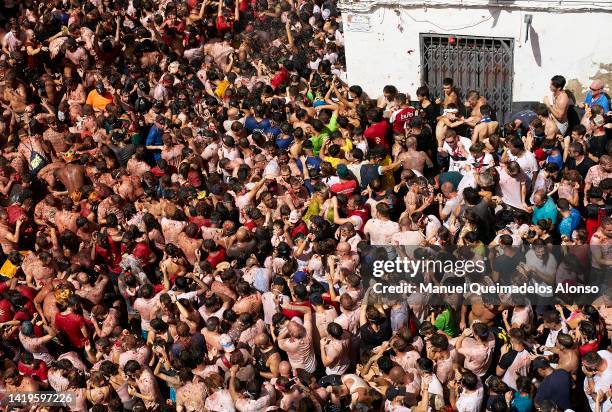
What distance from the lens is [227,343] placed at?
10516mm

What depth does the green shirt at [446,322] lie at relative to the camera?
10716 mm

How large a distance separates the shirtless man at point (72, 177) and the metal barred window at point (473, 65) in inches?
222

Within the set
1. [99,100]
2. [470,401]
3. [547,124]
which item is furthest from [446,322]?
[99,100]

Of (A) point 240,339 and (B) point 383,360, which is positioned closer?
(B) point 383,360

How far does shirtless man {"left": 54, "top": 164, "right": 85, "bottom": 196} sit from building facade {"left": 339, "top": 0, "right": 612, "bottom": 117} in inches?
185

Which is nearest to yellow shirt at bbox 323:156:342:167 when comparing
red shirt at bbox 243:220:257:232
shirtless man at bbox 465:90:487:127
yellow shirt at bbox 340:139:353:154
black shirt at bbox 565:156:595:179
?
yellow shirt at bbox 340:139:353:154

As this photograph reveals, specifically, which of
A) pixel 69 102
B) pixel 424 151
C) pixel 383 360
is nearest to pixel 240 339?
pixel 383 360

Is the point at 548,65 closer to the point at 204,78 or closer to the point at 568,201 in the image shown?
the point at 568,201

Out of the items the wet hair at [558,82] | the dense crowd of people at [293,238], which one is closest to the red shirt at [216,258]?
the dense crowd of people at [293,238]

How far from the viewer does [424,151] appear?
1335 centimetres

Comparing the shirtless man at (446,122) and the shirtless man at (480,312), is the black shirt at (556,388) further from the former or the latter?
the shirtless man at (446,122)

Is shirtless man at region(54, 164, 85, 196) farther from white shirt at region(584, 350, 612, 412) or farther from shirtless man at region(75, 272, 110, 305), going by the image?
white shirt at region(584, 350, 612, 412)

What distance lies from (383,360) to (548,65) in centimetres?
645

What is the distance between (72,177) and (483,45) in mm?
6615
